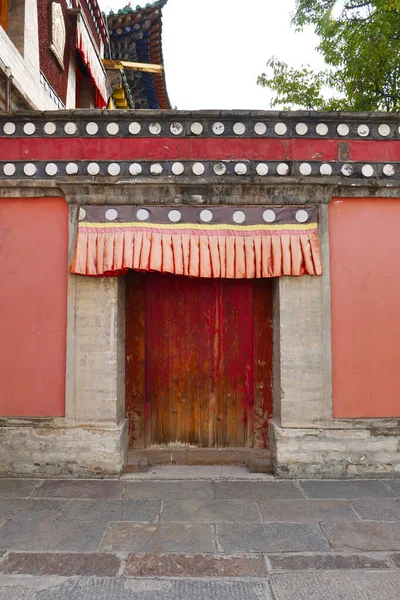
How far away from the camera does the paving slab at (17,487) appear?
501 centimetres

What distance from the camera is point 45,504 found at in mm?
4754

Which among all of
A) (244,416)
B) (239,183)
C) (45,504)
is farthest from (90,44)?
(45,504)

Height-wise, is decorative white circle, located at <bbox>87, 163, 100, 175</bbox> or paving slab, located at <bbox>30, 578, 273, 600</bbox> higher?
decorative white circle, located at <bbox>87, 163, 100, 175</bbox>

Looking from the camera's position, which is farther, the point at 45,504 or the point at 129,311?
the point at 129,311

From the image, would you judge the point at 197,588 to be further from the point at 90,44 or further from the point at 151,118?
the point at 90,44

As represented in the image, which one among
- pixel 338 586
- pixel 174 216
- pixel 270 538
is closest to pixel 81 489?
pixel 270 538

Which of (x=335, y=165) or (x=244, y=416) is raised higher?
(x=335, y=165)

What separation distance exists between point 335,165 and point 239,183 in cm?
125

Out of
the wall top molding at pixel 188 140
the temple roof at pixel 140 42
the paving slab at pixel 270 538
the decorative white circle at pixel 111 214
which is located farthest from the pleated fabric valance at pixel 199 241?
the temple roof at pixel 140 42

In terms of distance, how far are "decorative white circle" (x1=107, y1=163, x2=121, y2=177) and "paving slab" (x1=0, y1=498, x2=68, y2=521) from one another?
12.7ft

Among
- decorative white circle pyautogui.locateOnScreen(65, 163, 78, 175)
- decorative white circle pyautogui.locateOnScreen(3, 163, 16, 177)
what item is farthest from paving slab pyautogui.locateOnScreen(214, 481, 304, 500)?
decorative white circle pyautogui.locateOnScreen(3, 163, 16, 177)

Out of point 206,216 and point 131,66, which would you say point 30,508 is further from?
point 131,66

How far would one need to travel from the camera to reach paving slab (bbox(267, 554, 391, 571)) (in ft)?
11.9

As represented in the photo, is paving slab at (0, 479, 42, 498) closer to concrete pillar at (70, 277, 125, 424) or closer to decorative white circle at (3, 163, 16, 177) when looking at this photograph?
concrete pillar at (70, 277, 125, 424)
